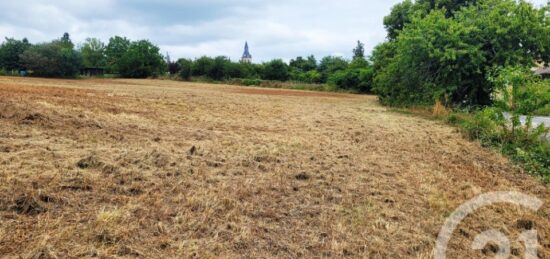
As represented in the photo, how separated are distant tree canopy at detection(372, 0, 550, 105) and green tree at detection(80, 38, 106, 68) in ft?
179

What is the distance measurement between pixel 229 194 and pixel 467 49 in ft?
35.0

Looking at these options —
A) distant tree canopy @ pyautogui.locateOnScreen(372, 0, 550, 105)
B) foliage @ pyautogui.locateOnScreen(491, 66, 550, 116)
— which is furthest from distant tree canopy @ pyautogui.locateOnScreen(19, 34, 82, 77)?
foliage @ pyautogui.locateOnScreen(491, 66, 550, 116)

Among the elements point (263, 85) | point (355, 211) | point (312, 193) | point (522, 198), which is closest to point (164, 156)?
point (312, 193)

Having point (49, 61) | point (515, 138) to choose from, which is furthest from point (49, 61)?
point (515, 138)

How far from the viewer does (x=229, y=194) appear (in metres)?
3.11

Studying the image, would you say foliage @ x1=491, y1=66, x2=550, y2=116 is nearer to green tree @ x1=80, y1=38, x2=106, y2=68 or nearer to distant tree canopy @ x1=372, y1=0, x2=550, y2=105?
distant tree canopy @ x1=372, y1=0, x2=550, y2=105

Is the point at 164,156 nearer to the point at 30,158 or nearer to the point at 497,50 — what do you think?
the point at 30,158

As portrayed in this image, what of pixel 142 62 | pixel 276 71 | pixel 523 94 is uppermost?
pixel 142 62

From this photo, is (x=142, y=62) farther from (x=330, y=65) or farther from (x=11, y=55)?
(x=330, y=65)

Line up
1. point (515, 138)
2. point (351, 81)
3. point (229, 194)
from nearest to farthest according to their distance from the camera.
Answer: point (229, 194)
point (515, 138)
point (351, 81)

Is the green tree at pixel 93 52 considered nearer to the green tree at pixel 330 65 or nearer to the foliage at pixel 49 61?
the foliage at pixel 49 61

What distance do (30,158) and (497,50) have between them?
12.9 metres

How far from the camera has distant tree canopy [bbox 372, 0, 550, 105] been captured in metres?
10.9

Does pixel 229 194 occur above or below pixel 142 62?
below
